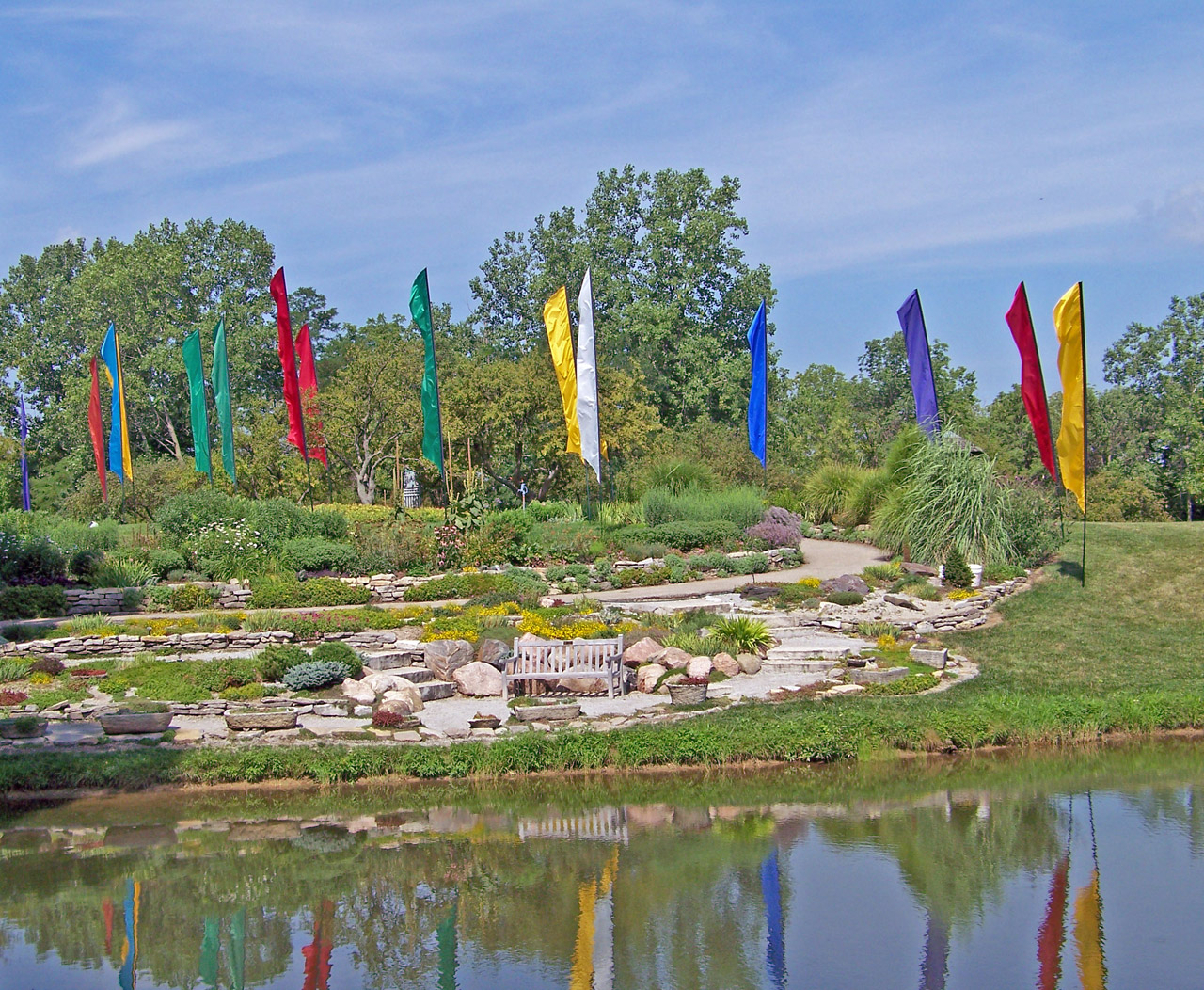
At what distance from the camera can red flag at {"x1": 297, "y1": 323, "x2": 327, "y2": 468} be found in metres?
31.0

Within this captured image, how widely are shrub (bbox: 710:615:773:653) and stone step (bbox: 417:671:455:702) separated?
167 inches

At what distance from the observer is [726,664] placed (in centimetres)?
1681

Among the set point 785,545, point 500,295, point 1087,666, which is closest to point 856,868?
point 1087,666

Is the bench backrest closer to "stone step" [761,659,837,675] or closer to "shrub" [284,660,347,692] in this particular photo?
"stone step" [761,659,837,675]

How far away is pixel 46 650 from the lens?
59.3 feet

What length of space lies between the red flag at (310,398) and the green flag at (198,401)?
8.86 ft

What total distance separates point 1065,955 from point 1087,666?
9.37 metres

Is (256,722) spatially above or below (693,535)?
below

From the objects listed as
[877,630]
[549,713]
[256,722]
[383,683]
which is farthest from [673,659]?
[256,722]

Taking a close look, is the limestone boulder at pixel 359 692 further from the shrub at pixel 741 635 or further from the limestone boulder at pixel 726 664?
Answer: the shrub at pixel 741 635

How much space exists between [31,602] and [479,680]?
9697 mm

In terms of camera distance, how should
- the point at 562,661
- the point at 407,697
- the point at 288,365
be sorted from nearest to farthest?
1. the point at 407,697
2. the point at 562,661
3. the point at 288,365

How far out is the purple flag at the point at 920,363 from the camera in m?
26.0

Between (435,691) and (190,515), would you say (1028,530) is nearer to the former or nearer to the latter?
(435,691)
